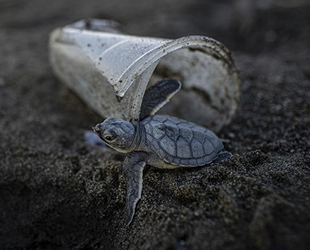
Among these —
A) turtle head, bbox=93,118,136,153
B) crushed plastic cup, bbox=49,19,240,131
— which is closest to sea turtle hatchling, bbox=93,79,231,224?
turtle head, bbox=93,118,136,153

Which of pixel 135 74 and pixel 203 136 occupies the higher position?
pixel 135 74

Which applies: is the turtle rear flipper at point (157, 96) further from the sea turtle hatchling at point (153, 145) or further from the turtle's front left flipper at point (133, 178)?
the turtle's front left flipper at point (133, 178)

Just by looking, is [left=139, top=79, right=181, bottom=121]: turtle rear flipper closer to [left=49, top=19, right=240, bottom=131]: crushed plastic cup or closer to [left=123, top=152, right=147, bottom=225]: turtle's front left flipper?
[left=49, top=19, right=240, bottom=131]: crushed plastic cup

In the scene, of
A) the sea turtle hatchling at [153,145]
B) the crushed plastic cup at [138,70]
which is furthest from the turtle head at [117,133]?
the crushed plastic cup at [138,70]

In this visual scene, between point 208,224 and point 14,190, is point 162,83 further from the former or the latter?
point 14,190

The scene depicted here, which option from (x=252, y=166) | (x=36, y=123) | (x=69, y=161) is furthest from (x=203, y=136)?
(x=36, y=123)

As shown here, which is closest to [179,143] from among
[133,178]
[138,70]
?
[133,178]

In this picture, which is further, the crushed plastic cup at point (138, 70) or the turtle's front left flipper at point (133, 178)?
the crushed plastic cup at point (138, 70)

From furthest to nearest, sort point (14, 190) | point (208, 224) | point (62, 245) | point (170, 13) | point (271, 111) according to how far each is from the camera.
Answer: point (170, 13), point (271, 111), point (14, 190), point (62, 245), point (208, 224)
